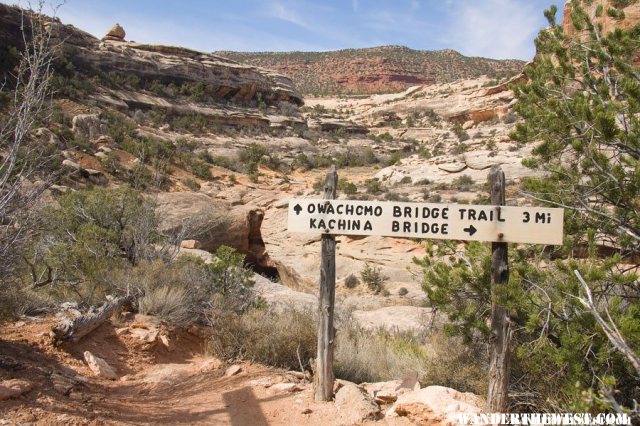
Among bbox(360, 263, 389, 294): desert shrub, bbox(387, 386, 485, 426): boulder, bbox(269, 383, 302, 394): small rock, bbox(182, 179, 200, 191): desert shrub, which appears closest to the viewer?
bbox(387, 386, 485, 426): boulder

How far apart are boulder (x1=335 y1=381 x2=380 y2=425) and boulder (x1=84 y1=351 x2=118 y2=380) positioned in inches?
82.5

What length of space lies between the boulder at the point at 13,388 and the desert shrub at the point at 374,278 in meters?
10.6

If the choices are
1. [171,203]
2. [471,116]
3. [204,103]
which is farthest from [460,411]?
[471,116]

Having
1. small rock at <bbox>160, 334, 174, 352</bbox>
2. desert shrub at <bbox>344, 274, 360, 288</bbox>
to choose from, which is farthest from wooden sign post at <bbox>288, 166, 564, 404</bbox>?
desert shrub at <bbox>344, 274, 360, 288</bbox>

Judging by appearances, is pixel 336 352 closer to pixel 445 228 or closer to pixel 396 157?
pixel 445 228

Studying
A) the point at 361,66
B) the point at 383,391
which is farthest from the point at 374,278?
the point at 361,66

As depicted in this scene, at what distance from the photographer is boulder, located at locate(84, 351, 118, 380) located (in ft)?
14.4

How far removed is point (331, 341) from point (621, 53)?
13.0ft

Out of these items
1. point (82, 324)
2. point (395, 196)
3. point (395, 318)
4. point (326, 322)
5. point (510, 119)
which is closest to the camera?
point (326, 322)

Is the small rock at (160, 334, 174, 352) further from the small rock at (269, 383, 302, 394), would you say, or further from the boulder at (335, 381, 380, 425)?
the boulder at (335, 381, 380, 425)

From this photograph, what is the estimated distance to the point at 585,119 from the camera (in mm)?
4051

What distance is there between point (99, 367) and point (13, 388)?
1155 millimetres

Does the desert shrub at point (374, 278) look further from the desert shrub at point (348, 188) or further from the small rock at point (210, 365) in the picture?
the small rock at point (210, 365)

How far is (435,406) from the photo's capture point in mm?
3584
